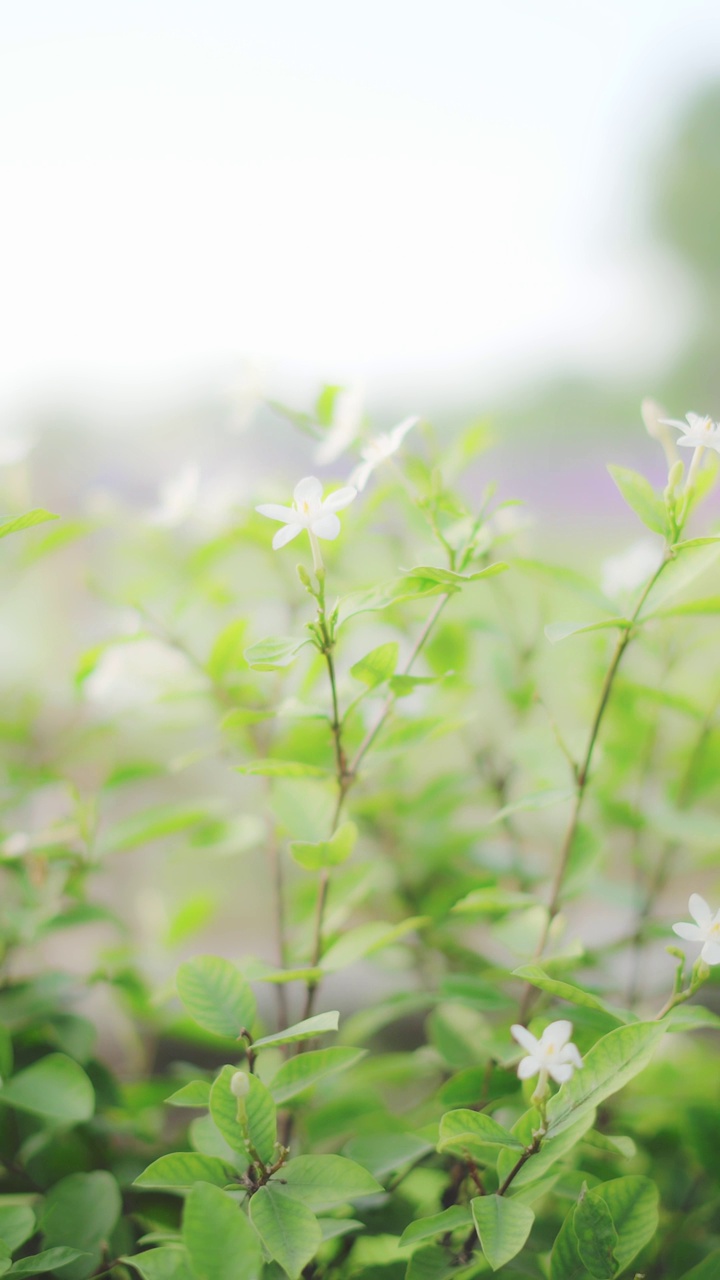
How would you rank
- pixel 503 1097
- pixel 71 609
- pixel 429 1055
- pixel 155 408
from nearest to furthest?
pixel 503 1097
pixel 429 1055
pixel 71 609
pixel 155 408

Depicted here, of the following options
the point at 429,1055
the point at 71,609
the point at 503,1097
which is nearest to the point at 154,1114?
the point at 429,1055

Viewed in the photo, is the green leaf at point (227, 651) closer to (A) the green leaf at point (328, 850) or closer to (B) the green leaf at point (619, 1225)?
(A) the green leaf at point (328, 850)

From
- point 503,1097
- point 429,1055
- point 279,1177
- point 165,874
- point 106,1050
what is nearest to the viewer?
point 279,1177

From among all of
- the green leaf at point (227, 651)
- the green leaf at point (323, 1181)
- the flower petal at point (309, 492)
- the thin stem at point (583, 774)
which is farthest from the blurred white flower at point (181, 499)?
the green leaf at point (323, 1181)

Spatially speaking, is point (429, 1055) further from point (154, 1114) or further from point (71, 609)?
point (71, 609)

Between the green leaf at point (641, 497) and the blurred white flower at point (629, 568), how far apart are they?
0.12m

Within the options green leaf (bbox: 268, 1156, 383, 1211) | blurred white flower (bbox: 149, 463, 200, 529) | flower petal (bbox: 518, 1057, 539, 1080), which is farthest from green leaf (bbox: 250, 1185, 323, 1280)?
blurred white flower (bbox: 149, 463, 200, 529)

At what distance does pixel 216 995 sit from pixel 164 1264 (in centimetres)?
11

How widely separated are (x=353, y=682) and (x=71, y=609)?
145 cm

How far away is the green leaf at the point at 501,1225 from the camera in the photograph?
1.19ft

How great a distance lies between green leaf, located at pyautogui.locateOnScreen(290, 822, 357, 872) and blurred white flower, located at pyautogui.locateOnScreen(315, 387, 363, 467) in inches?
9.1

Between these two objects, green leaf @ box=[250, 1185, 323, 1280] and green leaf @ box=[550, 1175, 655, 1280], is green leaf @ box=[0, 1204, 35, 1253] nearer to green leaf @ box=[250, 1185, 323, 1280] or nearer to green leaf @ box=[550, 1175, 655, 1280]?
green leaf @ box=[250, 1185, 323, 1280]

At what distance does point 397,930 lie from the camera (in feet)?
1.60

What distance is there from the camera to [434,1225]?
41cm
